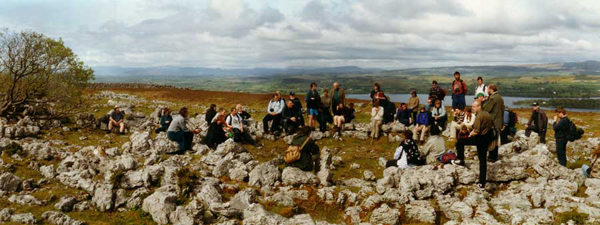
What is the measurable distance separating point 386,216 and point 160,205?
7.28 m

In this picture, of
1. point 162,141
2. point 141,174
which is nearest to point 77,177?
point 141,174

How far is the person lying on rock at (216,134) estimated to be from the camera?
1919cm

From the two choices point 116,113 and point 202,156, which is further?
point 116,113

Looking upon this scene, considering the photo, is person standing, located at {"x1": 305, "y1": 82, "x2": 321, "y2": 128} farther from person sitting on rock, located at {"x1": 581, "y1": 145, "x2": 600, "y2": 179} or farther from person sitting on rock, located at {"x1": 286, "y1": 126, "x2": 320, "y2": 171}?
person sitting on rock, located at {"x1": 581, "y1": 145, "x2": 600, "y2": 179}

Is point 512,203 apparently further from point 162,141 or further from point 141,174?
point 162,141

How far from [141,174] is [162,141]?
5.04m

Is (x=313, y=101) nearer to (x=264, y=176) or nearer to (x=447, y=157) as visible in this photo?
(x=264, y=176)

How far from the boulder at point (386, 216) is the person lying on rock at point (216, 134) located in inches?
429

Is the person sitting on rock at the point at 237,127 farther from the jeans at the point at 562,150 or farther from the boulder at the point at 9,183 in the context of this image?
the jeans at the point at 562,150

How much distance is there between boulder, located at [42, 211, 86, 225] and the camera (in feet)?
34.1

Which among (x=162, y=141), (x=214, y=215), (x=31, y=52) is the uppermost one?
(x=31, y=52)

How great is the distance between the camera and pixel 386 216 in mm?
10914

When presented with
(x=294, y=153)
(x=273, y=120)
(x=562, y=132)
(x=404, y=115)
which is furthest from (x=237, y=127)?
(x=562, y=132)

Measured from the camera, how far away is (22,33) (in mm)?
24703
